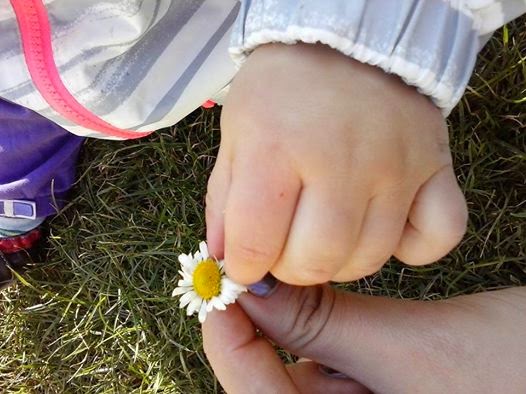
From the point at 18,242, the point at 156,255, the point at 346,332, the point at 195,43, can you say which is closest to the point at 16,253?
the point at 18,242

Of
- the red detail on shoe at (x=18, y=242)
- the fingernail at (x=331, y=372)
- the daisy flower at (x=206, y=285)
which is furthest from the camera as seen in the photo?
the red detail on shoe at (x=18, y=242)

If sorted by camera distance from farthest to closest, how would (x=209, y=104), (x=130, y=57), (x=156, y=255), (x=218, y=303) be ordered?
(x=156, y=255)
(x=209, y=104)
(x=130, y=57)
(x=218, y=303)

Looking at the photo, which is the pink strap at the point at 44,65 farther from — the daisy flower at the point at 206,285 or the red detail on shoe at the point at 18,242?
the red detail on shoe at the point at 18,242

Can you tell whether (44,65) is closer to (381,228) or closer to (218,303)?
(218,303)

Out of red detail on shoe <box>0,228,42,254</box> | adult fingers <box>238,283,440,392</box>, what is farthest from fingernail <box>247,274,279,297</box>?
red detail on shoe <box>0,228,42,254</box>

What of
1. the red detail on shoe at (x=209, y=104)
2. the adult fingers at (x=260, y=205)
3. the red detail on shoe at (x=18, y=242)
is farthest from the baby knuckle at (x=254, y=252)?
the red detail on shoe at (x=18, y=242)

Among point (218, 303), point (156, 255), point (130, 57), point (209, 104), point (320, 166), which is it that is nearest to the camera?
point (320, 166)
